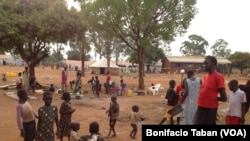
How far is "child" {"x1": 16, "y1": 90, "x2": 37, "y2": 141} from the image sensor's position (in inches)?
259

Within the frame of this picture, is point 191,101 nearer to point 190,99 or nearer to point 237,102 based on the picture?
point 190,99

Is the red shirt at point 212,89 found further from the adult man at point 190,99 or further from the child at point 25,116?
the child at point 25,116

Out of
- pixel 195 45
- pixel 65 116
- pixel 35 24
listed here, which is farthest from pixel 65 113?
pixel 195 45

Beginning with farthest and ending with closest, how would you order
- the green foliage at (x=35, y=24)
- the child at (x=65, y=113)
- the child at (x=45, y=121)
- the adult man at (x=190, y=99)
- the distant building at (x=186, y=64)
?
the distant building at (x=186, y=64) → the green foliage at (x=35, y=24) → the child at (x=65, y=113) → the adult man at (x=190, y=99) → the child at (x=45, y=121)

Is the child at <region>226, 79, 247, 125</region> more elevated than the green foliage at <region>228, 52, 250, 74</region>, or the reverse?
the green foliage at <region>228, 52, 250, 74</region>

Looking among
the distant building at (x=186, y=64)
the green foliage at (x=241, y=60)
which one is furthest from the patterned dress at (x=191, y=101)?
the distant building at (x=186, y=64)

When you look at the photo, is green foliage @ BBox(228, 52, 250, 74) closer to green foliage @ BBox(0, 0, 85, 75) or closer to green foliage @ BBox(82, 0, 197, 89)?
green foliage @ BBox(82, 0, 197, 89)

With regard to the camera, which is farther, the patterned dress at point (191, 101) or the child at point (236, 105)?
the patterned dress at point (191, 101)

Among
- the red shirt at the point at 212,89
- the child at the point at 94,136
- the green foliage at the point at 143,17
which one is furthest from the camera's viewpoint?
the green foliage at the point at 143,17

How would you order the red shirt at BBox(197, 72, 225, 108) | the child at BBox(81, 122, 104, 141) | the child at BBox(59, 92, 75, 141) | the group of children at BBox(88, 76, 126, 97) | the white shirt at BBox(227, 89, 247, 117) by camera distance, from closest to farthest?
the child at BBox(81, 122, 104, 141) < the red shirt at BBox(197, 72, 225, 108) < the white shirt at BBox(227, 89, 247, 117) < the child at BBox(59, 92, 75, 141) < the group of children at BBox(88, 76, 126, 97)

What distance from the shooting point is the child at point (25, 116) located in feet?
21.6

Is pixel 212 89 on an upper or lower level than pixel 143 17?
lower

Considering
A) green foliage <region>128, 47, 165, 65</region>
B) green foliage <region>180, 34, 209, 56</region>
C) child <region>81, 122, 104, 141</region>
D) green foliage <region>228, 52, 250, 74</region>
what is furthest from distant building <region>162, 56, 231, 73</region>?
child <region>81, 122, 104, 141</region>

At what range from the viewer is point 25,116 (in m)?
6.64
